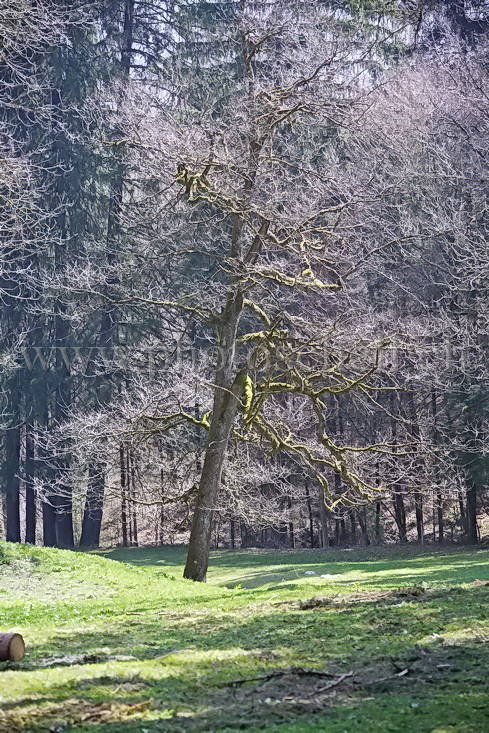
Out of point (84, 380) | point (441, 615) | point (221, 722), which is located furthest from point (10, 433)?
point (221, 722)

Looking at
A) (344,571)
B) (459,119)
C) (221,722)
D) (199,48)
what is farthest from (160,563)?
(221,722)

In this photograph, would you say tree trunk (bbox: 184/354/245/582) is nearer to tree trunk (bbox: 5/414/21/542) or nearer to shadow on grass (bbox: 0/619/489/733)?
shadow on grass (bbox: 0/619/489/733)

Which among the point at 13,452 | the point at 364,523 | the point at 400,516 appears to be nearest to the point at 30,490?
the point at 13,452

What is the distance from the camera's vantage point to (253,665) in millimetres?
4953

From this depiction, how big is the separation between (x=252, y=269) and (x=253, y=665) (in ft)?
27.0

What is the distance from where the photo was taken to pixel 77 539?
117ft

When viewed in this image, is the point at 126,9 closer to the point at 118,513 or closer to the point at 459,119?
the point at 459,119

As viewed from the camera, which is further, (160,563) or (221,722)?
(160,563)

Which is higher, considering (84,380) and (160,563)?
(84,380)

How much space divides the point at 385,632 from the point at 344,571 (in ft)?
41.2

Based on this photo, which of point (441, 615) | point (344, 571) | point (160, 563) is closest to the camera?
point (441, 615)

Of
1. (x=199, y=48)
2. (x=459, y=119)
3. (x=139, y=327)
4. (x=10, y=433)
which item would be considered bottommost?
(x=10, y=433)

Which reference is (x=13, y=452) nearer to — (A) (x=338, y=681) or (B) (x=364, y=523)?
(B) (x=364, y=523)

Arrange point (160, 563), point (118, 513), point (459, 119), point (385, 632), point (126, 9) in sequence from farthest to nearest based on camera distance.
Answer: point (118, 513), point (126, 9), point (160, 563), point (459, 119), point (385, 632)
